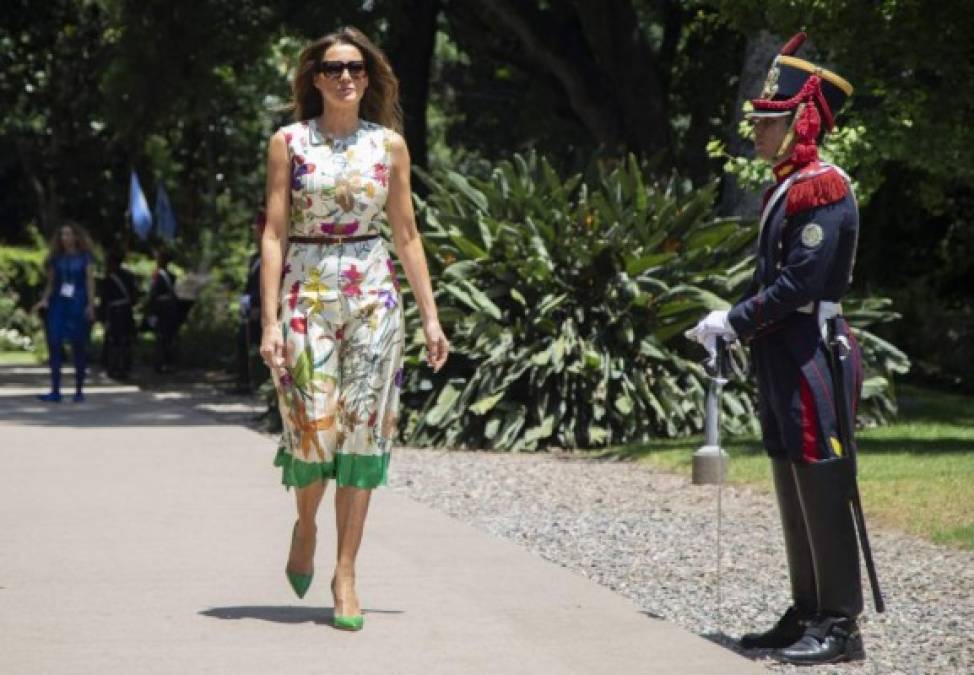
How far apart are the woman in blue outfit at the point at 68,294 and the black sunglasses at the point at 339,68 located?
41.9 feet

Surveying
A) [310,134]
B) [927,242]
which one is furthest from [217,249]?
[310,134]

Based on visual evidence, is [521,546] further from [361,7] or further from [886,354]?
[361,7]

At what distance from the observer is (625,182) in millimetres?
15008

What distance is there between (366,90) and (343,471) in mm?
1371

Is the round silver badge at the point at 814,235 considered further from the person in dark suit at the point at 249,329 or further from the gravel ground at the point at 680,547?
the person in dark suit at the point at 249,329

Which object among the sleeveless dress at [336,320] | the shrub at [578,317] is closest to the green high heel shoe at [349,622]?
the sleeveless dress at [336,320]

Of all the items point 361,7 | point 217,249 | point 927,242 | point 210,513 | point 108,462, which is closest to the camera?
point 210,513

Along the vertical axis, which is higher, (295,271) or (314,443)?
(295,271)

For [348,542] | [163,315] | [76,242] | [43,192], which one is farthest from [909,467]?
[43,192]

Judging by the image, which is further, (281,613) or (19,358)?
(19,358)

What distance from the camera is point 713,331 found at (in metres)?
6.41

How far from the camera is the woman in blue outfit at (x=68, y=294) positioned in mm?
19047

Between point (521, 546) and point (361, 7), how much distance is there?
1307cm

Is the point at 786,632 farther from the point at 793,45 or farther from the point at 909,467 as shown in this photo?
the point at 909,467
